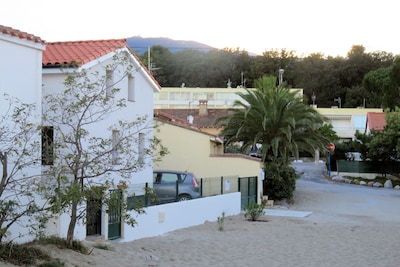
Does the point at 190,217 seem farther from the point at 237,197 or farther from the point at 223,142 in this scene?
the point at 223,142

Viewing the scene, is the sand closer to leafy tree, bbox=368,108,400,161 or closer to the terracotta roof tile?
leafy tree, bbox=368,108,400,161

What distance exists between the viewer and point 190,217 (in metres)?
19.4

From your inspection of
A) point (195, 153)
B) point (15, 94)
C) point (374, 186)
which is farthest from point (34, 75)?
point (374, 186)

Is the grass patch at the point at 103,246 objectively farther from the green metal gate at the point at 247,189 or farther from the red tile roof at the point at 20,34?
the green metal gate at the point at 247,189

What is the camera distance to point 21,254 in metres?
9.82

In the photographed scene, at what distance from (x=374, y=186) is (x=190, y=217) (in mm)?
31595

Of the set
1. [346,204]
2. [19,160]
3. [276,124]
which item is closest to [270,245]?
[19,160]

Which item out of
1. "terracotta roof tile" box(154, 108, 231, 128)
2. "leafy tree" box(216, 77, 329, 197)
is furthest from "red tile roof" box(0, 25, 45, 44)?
"terracotta roof tile" box(154, 108, 231, 128)

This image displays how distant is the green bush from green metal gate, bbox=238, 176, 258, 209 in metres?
3.65

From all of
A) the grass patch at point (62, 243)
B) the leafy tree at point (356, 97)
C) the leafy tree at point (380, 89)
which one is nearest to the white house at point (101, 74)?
the grass patch at point (62, 243)

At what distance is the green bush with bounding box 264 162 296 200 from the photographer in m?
32.3

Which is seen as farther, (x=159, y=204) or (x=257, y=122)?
(x=257, y=122)

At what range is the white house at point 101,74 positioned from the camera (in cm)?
1354

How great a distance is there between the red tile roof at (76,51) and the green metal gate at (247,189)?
966 cm
